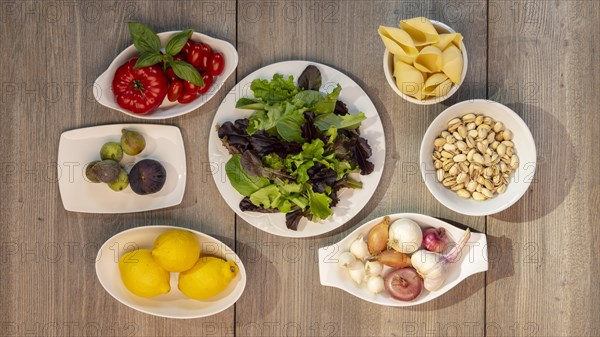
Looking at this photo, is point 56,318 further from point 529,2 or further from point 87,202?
point 529,2

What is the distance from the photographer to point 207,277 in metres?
1.05

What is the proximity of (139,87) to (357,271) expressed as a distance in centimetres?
52

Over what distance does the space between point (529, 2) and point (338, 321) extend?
72 centimetres

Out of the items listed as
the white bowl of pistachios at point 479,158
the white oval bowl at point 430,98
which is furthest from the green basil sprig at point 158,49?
the white bowl of pistachios at point 479,158

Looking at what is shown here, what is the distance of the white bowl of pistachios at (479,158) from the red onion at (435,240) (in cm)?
6

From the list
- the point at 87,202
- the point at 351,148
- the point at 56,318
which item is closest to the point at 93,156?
the point at 87,202

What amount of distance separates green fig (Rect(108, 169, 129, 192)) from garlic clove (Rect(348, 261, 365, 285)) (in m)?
0.44

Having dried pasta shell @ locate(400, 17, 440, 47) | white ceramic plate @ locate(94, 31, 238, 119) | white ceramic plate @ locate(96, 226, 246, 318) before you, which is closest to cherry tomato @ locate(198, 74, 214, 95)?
white ceramic plate @ locate(94, 31, 238, 119)

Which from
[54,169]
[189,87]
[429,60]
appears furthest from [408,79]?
[54,169]

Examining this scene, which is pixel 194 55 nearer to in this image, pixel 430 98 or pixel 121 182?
pixel 121 182

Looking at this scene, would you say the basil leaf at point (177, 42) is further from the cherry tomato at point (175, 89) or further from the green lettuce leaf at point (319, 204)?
the green lettuce leaf at point (319, 204)

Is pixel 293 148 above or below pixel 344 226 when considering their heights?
above

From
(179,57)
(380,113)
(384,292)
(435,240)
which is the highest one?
(179,57)

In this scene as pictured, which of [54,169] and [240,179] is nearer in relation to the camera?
[240,179]
